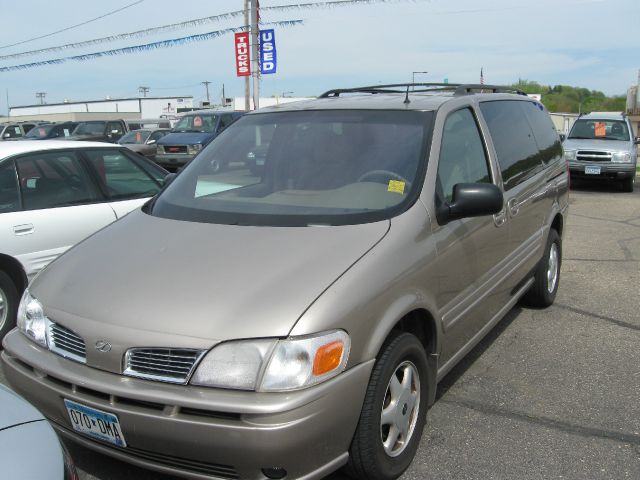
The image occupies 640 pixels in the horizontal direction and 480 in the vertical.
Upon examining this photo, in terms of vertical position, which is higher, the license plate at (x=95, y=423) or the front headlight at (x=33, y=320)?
the front headlight at (x=33, y=320)

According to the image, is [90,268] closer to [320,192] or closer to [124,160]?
[320,192]

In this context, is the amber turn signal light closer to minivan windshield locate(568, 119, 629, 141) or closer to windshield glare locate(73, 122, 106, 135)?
minivan windshield locate(568, 119, 629, 141)

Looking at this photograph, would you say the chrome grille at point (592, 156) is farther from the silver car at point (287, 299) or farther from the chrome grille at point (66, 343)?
the chrome grille at point (66, 343)

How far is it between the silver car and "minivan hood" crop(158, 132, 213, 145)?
42.6 feet

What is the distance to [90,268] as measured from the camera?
294cm

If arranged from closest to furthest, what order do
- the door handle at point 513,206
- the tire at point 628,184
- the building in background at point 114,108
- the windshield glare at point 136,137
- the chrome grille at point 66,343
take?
the chrome grille at point 66,343 < the door handle at point 513,206 < the tire at point 628,184 < the windshield glare at point 136,137 < the building in background at point 114,108

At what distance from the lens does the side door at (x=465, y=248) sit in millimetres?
3254

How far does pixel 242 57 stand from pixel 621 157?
41.4 feet

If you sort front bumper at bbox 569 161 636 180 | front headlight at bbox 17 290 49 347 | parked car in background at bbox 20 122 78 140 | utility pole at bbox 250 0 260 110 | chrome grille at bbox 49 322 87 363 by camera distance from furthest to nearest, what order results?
1. parked car in background at bbox 20 122 78 140
2. utility pole at bbox 250 0 260 110
3. front bumper at bbox 569 161 636 180
4. front headlight at bbox 17 290 49 347
5. chrome grille at bbox 49 322 87 363

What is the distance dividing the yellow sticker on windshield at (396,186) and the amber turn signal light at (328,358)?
109 cm

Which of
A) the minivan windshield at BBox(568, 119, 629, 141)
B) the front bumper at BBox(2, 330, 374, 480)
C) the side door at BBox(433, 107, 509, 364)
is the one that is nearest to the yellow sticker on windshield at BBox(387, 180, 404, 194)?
the side door at BBox(433, 107, 509, 364)

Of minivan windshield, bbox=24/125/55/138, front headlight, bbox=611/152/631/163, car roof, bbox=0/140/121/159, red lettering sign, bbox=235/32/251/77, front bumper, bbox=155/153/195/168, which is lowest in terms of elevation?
front bumper, bbox=155/153/195/168

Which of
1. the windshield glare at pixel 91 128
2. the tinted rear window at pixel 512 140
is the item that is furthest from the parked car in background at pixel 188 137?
the tinted rear window at pixel 512 140

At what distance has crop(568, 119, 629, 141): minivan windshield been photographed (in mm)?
14992
